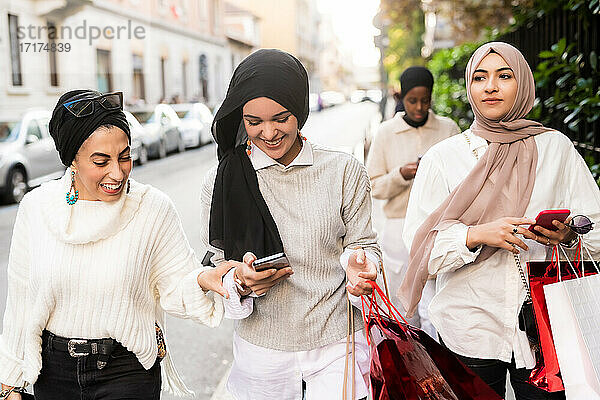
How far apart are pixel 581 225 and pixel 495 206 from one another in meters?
0.38

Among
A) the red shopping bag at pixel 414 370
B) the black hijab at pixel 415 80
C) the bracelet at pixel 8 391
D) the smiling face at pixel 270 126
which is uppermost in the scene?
the black hijab at pixel 415 80

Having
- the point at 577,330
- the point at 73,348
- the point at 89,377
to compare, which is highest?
the point at 577,330

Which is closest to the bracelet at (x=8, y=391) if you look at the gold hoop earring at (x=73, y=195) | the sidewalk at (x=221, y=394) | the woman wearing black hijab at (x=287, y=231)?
the gold hoop earring at (x=73, y=195)

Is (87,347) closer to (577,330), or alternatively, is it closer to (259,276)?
(259,276)

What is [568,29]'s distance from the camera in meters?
4.76

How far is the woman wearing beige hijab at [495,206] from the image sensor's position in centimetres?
263

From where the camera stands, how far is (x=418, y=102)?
4.81 meters

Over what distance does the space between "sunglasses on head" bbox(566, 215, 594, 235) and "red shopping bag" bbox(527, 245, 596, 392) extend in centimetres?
14

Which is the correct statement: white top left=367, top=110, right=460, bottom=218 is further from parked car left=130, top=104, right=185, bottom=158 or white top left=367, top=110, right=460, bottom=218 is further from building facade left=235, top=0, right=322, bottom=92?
building facade left=235, top=0, right=322, bottom=92

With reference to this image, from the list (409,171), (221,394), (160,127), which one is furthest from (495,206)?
(160,127)

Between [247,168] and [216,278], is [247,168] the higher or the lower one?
the higher one

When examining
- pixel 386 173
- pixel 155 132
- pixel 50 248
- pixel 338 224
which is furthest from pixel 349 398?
pixel 155 132

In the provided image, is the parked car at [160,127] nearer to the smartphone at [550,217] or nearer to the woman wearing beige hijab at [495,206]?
the woman wearing beige hijab at [495,206]

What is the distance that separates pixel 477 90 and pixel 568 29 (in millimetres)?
2447
